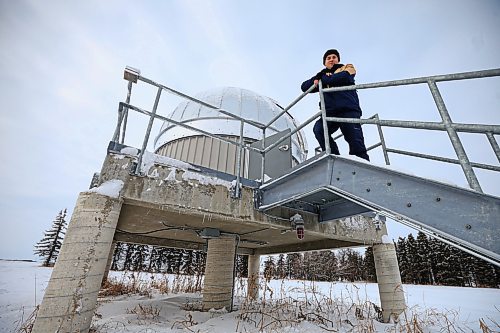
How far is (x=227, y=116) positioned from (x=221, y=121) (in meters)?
0.38

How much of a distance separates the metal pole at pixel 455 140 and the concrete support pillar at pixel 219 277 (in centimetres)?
443

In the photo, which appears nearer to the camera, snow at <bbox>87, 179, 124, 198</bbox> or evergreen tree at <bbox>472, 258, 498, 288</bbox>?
snow at <bbox>87, 179, 124, 198</bbox>

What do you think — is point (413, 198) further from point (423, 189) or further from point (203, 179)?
point (203, 179)

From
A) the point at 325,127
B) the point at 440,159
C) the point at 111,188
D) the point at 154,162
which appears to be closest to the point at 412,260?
the point at 440,159

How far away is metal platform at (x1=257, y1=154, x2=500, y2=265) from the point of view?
5.34 feet

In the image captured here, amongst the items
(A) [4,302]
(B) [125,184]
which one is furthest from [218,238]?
(A) [4,302]

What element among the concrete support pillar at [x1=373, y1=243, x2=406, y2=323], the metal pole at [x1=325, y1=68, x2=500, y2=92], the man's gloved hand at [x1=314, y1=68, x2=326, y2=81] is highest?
the man's gloved hand at [x1=314, y1=68, x2=326, y2=81]

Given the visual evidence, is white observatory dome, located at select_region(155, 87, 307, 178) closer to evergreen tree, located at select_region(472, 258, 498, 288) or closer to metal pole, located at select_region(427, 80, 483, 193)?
metal pole, located at select_region(427, 80, 483, 193)

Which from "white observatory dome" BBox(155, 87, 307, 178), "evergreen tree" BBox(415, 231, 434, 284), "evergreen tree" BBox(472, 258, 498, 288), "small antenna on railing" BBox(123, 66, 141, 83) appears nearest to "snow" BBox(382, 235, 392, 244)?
"white observatory dome" BBox(155, 87, 307, 178)

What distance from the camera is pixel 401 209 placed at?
6.92ft

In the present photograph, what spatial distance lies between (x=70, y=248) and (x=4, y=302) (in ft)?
18.0

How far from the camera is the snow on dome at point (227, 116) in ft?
21.6

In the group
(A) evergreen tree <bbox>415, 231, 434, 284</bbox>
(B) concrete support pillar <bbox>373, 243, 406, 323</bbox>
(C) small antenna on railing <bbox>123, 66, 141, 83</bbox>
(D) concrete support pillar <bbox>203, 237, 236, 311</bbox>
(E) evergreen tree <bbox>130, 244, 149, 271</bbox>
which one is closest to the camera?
(C) small antenna on railing <bbox>123, 66, 141, 83</bbox>

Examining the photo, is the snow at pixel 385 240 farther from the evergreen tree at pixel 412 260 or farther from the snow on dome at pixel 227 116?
the evergreen tree at pixel 412 260
